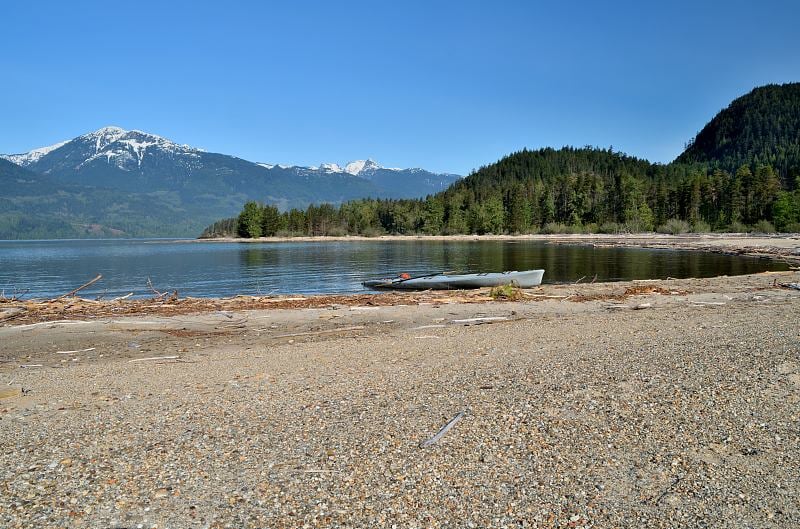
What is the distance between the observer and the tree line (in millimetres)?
110250

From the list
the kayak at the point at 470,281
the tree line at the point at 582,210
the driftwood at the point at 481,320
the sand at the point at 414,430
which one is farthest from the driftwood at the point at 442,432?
the tree line at the point at 582,210

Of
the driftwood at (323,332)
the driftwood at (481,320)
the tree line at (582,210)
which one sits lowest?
the driftwood at (323,332)

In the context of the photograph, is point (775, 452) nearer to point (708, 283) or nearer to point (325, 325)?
point (325, 325)

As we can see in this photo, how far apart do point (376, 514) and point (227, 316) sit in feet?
50.9

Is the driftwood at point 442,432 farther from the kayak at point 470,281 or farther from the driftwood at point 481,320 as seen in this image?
the kayak at point 470,281

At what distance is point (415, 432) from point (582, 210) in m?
151

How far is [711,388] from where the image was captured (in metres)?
7.94

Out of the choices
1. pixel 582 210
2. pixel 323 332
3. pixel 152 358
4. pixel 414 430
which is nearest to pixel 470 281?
pixel 323 332

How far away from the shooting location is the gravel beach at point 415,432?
4.67 metres

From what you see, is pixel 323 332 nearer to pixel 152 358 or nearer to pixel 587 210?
pixel 152 358

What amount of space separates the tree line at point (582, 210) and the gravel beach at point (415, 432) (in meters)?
107

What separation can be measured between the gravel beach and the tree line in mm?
107026

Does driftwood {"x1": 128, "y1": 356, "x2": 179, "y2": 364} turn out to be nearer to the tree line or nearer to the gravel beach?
the gravel beach

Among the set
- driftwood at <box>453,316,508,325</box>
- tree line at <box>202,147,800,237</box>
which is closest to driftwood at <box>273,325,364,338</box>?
driftwood at <box>453,316,508,325</box>
